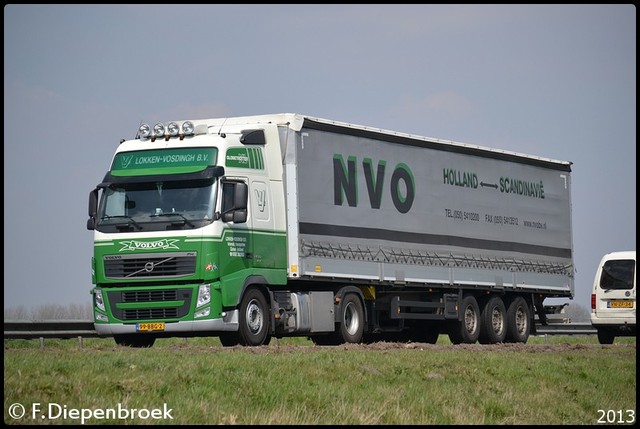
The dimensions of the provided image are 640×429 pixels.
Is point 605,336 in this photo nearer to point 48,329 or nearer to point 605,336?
point 605,336

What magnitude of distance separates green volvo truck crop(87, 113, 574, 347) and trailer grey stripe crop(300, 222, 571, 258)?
0.14 feet

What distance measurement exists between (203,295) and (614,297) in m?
14.2

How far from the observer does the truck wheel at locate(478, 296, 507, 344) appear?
3195 cm

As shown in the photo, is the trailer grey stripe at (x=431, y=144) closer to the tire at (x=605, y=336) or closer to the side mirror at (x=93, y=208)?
the side mirror at (x=93, y=208)

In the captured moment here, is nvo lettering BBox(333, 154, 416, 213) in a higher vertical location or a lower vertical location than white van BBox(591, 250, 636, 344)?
higher

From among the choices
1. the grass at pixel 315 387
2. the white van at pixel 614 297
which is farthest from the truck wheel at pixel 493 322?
the grass at pixel 315 387

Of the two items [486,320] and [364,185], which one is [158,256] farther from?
[486,320]

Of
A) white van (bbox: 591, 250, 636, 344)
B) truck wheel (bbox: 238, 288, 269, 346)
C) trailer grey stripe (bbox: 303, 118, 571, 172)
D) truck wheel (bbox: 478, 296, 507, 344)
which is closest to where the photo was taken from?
truck wheel (bbox: 238, 288, 269, 346)

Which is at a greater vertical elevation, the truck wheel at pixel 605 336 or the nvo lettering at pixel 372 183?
the nvo lettering at pixel 372 183

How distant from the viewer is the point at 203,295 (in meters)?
23.0

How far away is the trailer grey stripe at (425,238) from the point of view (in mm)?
26266

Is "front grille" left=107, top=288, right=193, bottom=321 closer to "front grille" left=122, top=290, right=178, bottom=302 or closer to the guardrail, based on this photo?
"front grille" left=122, top=290, right=178, bottom=302

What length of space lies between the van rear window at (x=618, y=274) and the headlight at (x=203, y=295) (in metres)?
14.3

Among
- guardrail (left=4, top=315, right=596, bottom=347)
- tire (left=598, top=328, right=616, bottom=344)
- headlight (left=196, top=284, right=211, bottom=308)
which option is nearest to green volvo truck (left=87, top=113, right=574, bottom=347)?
headlight (left=196, top=284, right=211, bottom=308)
